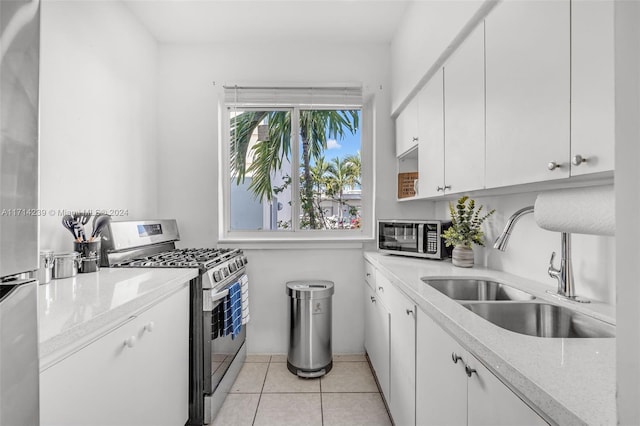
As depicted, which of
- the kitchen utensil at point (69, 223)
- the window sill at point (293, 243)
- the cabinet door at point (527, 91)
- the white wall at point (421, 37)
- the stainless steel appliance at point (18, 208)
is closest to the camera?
the stainless steel appliance at point (18, 208)

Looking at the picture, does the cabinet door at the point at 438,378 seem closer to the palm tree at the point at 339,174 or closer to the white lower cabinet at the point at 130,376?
the white lower cabinet at the point at 130,376

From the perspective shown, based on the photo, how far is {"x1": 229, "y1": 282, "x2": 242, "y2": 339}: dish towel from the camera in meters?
2.04

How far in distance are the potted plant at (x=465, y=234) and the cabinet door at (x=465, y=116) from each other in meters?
0.32

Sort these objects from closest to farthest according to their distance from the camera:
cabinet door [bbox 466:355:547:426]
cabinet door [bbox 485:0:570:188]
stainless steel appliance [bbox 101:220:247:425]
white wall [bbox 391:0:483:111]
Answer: cabinet door [bbox 466:355:547:426]
cabinet door [bbox 485:0:570:188]
white wall [bbox 391:0:483:111]
stainless steel appliance [bbox 101:220:247:425]

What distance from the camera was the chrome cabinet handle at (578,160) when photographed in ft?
2.85

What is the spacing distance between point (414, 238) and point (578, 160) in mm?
1365

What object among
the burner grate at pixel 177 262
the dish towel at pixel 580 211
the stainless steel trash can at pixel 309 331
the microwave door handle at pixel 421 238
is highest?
the dish towel at pixel 580 211

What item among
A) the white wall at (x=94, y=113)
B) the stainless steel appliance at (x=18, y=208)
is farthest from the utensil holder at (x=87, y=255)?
the stainless steel appliance at (x=18, y=208)

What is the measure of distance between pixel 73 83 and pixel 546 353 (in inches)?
95.1

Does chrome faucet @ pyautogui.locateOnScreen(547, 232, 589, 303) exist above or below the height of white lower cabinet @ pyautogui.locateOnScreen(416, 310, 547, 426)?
above

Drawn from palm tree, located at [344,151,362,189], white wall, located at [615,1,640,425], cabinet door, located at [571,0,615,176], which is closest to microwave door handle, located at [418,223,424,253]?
palm tree, located at [344,151,362,189]

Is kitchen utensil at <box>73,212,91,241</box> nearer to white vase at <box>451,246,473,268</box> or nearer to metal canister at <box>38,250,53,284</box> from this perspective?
metal canister at <box>38,250,53,284</box>

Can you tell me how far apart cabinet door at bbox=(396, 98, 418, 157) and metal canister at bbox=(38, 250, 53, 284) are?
2.13 m

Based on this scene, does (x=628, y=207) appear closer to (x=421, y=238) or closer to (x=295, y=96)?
(x=421, y=238)
